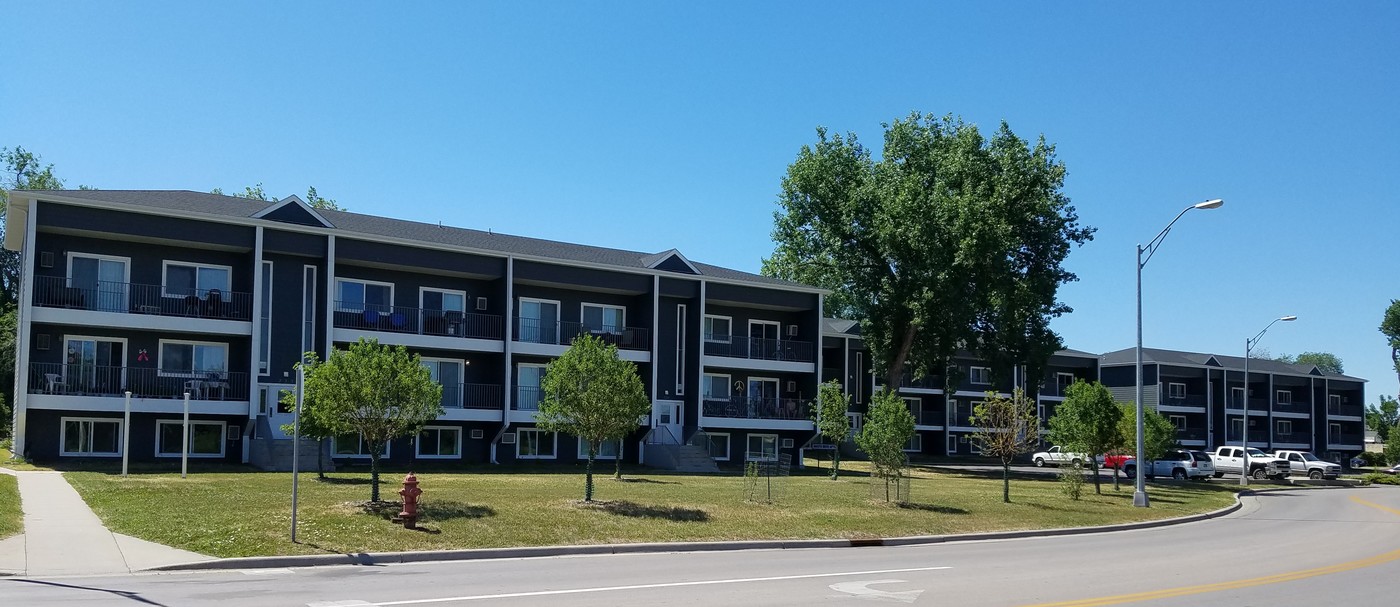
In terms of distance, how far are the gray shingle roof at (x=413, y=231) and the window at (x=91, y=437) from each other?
7078 mm

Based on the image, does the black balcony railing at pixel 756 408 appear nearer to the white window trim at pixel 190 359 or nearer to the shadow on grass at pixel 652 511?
the white window trim at pixel 190 359

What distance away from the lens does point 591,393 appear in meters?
23.7

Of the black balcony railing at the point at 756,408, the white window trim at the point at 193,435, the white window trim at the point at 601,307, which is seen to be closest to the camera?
the white window trim at the point at 193,435

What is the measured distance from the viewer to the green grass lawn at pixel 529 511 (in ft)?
58.5

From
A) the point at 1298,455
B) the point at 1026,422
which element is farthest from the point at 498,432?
the point at 1298,455

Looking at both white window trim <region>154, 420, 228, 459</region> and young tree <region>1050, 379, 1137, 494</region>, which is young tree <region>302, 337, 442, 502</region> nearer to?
white window trim <region>154, 420, 228, 459</region>

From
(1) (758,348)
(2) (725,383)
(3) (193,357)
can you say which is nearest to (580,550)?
(3) (193,357)

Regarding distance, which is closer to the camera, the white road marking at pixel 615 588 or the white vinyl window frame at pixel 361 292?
the white road marking at pixel 615 588

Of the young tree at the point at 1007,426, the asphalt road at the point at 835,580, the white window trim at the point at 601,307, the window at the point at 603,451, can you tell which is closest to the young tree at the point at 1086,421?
the young tree at the point at 1007,426

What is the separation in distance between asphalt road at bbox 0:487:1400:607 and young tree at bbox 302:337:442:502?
4754 millimetres

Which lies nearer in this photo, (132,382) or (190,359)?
(132,382)

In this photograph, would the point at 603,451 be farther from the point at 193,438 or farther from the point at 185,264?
the point at 185,264

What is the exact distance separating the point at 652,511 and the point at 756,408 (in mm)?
24010

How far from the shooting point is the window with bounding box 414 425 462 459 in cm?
3997
